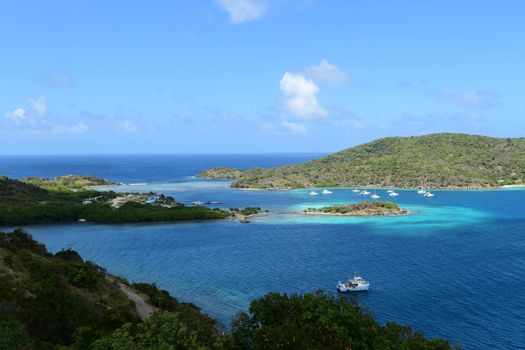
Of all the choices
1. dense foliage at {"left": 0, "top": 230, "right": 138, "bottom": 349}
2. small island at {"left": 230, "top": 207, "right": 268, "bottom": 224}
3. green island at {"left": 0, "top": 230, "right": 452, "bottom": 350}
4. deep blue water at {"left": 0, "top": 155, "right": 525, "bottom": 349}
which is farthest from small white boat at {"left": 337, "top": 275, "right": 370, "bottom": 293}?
small island at {"left": 230, "top": 207, "right": 268, "bottom": 224}

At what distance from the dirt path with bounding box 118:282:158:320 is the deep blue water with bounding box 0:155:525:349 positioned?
7884mm

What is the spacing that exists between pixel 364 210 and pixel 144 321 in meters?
119

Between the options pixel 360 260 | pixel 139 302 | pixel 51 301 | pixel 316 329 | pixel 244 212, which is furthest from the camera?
pixel 244 212

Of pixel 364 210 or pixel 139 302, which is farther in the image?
pixel 364 210

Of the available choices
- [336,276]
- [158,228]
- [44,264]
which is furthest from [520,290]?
[158,228]

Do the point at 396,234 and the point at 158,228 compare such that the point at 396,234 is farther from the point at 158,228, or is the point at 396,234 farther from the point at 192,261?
the point at 158,228

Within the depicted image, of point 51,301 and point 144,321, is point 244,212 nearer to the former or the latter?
point 51,301

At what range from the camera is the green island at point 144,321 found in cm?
2548

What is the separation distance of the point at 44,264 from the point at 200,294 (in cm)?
2070

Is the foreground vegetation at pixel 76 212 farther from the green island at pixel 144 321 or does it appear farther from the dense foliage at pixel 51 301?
the green island at pixel 144 321

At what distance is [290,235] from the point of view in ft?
342

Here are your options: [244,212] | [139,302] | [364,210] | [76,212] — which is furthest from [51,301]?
[364,210]

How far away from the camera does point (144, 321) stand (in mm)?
26422

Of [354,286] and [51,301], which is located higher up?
[51,301]
